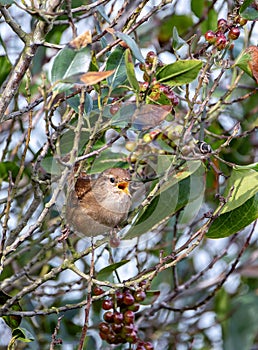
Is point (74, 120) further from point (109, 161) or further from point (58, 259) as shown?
point (58, 259)

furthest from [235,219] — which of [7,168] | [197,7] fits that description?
[197,7]

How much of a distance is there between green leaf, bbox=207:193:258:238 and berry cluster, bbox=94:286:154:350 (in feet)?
0.67

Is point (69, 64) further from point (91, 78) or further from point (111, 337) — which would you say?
point (111, 337)

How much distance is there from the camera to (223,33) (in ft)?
4.30

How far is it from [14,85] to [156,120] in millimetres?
254

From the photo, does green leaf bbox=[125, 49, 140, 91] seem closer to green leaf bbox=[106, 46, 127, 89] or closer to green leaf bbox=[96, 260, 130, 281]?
green leaf bbox=[106, 46, 127, 89]

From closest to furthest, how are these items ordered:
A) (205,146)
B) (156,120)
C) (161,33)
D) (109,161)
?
1. (156,120)
2. (205,146)
3. (109,161)
4. (161,33)

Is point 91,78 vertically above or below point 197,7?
below

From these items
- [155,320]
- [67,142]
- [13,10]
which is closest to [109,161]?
[67,142]

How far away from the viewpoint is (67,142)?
1366 mm

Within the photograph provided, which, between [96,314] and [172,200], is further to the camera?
[96,314]

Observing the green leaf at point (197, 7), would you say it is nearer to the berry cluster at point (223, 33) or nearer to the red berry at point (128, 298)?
the berry cluster at point (223, 33)

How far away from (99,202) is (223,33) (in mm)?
418

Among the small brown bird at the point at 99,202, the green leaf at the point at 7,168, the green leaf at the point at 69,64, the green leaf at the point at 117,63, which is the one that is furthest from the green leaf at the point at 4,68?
the green leaf at the point at 69,64
